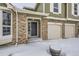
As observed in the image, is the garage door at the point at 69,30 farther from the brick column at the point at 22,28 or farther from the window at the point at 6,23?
the window at the point at 6,23

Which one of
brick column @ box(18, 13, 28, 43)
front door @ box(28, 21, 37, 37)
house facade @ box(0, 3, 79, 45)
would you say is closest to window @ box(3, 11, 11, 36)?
house facade @ box(0, 3, 79, 45)

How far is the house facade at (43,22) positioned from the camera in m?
4.80

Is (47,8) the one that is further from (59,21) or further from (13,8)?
(13,8)

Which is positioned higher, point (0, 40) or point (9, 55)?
point (0, 40)

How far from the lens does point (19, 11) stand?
496 cm

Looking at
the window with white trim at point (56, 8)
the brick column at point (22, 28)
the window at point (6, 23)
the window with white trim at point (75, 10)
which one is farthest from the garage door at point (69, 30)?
the window at point (6, 23)

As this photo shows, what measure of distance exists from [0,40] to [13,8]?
3.76 ft

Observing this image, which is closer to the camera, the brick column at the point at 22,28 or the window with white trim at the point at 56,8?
the brick column at the point at 22,28

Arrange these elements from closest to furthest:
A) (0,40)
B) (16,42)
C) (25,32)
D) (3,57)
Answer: (3,57), (0,40), (16,42), (25,32)

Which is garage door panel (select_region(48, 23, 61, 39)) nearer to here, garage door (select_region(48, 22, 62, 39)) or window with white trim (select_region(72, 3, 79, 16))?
garage door (select_region(48, 22, 62, 39))

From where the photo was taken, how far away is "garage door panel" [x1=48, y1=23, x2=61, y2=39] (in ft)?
18.3

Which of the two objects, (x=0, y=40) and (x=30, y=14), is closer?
(x=0, y=40)

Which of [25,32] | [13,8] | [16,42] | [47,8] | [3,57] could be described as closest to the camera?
[3,57]

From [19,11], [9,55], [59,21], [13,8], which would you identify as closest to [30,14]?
[19,11]
